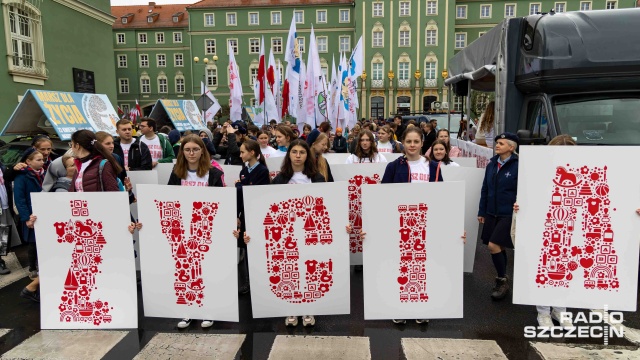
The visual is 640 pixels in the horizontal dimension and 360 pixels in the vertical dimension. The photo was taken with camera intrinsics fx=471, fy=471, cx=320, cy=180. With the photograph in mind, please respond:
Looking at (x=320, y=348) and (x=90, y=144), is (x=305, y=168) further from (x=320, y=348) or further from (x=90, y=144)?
(x=90, y=144)

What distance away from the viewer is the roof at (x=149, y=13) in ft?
219

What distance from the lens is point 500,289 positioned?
5.03 metres

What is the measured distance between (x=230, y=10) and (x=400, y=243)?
62.2m

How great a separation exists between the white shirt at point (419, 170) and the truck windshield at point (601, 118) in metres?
3.03

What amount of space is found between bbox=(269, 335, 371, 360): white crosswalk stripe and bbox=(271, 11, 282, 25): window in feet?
199

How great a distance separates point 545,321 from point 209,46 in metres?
63.4

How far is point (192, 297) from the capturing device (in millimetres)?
4395

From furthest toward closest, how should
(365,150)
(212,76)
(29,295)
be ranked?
1. (212,76)
2. (365,150)
3. (29,295)

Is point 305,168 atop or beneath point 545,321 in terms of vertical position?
atop

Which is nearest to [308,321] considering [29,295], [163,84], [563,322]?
[563,322]

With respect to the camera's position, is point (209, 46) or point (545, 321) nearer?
point (545, 321)

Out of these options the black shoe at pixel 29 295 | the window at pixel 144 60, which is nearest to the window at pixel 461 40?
the window at pixel 144 60

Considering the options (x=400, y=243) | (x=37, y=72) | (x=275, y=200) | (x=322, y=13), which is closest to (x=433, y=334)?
(x=400, y=243)

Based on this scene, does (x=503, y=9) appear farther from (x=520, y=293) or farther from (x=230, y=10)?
(x=520, y=293)
